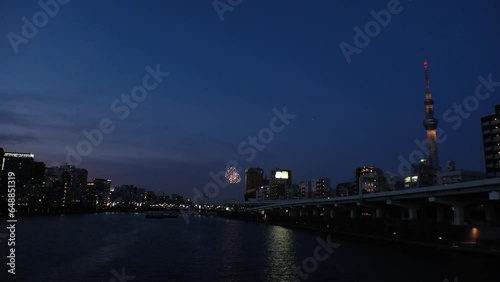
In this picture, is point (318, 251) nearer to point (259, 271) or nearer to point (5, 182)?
point (259, 271)

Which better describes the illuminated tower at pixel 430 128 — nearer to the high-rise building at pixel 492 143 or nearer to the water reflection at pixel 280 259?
the high-rise building at pixel 492 143

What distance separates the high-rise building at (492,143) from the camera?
331 ft

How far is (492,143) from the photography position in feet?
337

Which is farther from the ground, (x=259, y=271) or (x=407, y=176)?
(x=407, y=176)

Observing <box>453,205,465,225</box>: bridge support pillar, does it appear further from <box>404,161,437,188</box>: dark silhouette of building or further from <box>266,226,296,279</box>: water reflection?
<box>404,161,437,188</box>: dark silhouette of building

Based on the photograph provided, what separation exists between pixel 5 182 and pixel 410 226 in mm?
165002

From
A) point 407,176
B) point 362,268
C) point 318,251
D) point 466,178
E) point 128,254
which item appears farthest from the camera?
point 407,176

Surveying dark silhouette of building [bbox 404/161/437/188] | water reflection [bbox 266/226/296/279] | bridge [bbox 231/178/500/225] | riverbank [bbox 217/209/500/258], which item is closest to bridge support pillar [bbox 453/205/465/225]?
bridge [bbox 231/178/500/225]

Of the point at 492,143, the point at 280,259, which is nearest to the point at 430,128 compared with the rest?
the point at 492,143

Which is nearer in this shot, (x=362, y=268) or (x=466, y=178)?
(x=362, y=268)

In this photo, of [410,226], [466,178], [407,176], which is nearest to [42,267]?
[410,226]

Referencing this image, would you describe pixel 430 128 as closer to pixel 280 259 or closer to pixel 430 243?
pixel 430 243

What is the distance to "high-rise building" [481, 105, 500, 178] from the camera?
331 feet

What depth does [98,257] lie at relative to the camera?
40.9m
